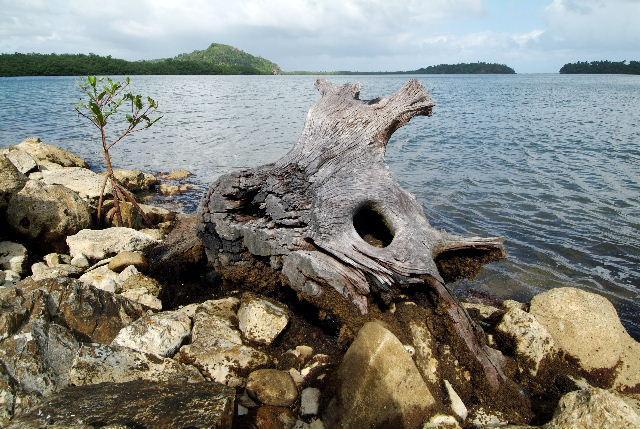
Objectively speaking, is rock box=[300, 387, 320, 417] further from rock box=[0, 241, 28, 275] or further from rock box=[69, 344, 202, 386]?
rock box=[0, 241, 28, 275]

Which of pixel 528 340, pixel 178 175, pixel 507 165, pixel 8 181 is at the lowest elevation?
pixel 178 175

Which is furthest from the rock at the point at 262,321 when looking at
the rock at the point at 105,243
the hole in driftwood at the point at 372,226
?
the rock at the point at 105,243

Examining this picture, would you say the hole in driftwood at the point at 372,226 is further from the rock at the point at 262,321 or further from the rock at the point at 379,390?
the rock at the point at 379,390

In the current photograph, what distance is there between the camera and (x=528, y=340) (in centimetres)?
454

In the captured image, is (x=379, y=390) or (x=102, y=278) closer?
(x=379, y=390)

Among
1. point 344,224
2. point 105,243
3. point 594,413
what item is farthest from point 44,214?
point 594,413

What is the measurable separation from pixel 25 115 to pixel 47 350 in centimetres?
3823

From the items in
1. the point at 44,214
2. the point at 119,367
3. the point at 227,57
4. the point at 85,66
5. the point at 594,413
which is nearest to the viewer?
the point at 594,413

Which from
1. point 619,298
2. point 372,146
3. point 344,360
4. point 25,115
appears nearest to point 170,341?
point 344,360

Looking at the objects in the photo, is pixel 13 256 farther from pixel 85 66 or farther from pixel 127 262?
pixel 85 66

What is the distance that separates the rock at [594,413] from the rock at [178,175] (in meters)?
14.5

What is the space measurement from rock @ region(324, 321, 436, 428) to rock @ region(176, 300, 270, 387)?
92cm

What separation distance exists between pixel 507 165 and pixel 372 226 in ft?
43.3

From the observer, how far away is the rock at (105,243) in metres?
6.67
